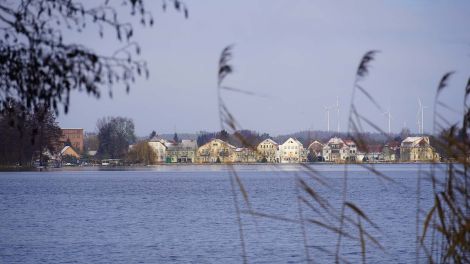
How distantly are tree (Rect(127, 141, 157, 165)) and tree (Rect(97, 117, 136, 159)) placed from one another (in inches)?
69.0

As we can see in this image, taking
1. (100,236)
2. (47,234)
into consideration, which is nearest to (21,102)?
(100,236)

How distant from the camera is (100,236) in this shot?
2752 centimetres

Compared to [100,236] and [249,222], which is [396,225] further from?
[100,236]

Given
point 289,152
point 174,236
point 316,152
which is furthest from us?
point 289,152

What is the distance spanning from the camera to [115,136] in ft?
536

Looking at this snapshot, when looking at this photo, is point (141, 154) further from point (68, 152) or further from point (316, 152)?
point (316, 152)

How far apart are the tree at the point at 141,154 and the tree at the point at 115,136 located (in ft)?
5.75

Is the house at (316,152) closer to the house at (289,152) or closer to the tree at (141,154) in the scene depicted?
the house at (289,152)

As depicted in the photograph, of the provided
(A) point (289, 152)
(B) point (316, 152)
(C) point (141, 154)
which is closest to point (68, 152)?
(C) point (141, 154)

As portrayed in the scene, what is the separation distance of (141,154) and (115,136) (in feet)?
40.2

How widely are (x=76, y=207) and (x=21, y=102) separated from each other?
139 feet

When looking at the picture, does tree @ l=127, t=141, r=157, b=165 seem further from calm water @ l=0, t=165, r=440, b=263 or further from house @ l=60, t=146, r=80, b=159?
calm water @ l=0, t=165, r=440, b=263

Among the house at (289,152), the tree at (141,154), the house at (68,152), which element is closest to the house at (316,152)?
the house at (289,152)

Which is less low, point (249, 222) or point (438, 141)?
point (438, 141)
